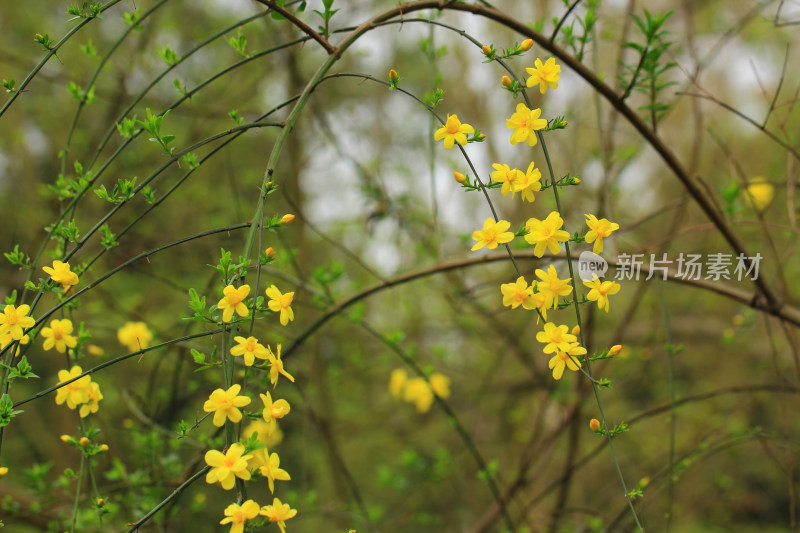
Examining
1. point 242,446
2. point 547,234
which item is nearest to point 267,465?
point 242,446

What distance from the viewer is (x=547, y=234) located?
1.02 m

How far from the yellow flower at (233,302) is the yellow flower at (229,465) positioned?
0.62ft

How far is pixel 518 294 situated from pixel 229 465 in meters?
0.53

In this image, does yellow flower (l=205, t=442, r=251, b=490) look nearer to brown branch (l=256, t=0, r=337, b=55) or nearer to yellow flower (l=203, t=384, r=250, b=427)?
yellow flower (l=203, t=384, r=250, b=427)

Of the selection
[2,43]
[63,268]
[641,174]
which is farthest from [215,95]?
[641,174]

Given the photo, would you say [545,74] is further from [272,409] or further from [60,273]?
[60,273]

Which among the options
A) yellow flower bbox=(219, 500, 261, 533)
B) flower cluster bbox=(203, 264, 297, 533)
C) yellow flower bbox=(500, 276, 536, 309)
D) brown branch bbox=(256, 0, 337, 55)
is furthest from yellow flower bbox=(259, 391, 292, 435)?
brown branch bbox=(256, 0, 337, 55)

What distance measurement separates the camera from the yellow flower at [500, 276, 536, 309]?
3.27 feet

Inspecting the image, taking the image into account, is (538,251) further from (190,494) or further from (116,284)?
(116,284)

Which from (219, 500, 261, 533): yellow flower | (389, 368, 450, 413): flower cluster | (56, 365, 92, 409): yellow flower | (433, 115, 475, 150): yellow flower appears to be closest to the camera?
(219, 500, 261, 533): yellow flower

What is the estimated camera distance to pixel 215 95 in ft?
13.6

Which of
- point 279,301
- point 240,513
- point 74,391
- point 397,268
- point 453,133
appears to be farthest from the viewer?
point 397,268

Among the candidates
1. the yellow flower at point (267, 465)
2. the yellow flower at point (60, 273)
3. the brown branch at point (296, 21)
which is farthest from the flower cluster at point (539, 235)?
the yellow flower at point (60, 273)

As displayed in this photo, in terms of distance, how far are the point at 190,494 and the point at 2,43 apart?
393cm
